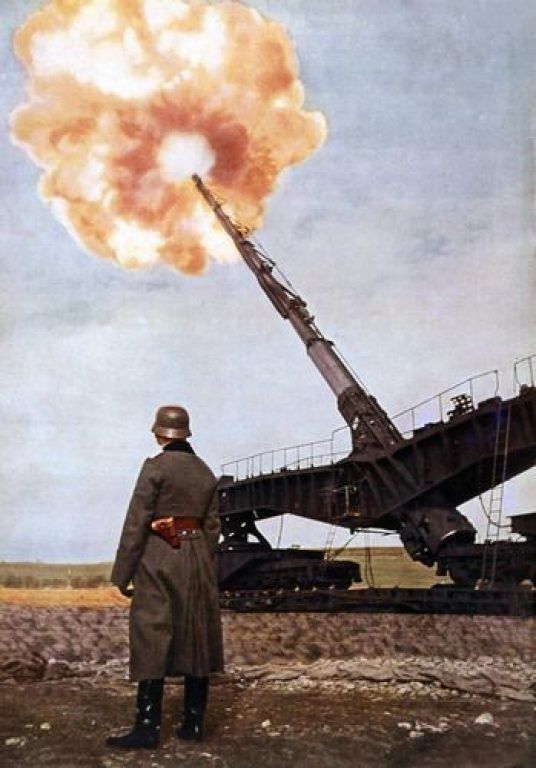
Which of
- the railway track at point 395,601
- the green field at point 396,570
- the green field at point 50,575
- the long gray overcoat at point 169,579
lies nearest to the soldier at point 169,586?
the long gray overcoat at point 169,579

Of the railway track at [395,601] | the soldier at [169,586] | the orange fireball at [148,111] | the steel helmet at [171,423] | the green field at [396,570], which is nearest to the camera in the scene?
the soldier at [169,586]

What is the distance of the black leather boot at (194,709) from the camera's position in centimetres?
392

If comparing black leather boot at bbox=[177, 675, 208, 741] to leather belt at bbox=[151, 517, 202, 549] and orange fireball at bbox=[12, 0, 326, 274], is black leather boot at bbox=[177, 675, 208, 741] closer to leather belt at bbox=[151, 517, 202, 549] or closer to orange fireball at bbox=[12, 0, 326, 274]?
leather belt at bbox=[151, 517, 202, 549]

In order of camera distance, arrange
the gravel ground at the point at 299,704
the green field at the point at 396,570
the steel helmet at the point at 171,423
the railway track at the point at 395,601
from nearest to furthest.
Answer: the gravel ground at the point at 299,704, the steel helmet at the point at 171,423, the railway track at the point at 395,601, the green field at the point at 396,570

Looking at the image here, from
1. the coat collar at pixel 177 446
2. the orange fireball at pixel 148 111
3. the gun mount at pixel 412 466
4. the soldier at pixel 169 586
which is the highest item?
the orange fireball at pixel 148 111

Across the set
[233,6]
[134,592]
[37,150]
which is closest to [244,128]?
[233,6]

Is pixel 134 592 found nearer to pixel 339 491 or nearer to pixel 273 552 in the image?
pixel 339 491

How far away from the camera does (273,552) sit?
44.1 feet

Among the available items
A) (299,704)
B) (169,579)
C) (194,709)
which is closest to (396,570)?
(299,704)

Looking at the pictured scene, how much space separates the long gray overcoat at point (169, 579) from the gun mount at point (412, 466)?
572cm

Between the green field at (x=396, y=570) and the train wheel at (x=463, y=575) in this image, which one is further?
the green field at (x=396, y=570)

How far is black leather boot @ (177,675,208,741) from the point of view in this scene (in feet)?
12.9

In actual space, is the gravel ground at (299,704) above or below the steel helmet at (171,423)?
below

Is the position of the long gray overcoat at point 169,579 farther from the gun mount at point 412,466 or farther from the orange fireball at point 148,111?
the gun mount at point 412,466
